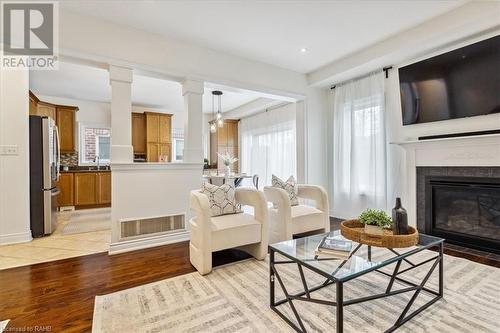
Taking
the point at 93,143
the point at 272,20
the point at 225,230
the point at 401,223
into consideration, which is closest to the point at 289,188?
the point at 225,230

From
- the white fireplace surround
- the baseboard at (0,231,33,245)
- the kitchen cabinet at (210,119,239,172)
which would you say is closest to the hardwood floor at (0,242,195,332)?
the baseboard at (0,231,33,245)

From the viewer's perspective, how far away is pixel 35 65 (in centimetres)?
336

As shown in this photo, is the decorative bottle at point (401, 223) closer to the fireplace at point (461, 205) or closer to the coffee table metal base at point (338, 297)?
the coffee table metal base at point (338, 297)

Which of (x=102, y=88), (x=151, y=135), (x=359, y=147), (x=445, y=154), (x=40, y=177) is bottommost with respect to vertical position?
(x=40, y=177)

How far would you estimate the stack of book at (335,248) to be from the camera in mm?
1630

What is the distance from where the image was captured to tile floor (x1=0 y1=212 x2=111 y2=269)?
103 inches

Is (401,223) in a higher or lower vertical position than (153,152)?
lower

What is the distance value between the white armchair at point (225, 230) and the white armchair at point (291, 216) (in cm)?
34

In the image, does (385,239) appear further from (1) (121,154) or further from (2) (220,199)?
(1) (121,154)

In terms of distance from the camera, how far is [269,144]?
6.43m

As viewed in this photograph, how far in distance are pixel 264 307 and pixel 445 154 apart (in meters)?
2.94

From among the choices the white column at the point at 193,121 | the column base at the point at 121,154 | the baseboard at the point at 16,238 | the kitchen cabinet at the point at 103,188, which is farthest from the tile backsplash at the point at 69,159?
the white column at the point at 193,121

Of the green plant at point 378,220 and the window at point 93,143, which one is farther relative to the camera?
the window at point 93,143

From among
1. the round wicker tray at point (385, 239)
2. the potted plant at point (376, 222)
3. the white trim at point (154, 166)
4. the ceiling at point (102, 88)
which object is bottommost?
the round wicker tray at point (385, 239)
